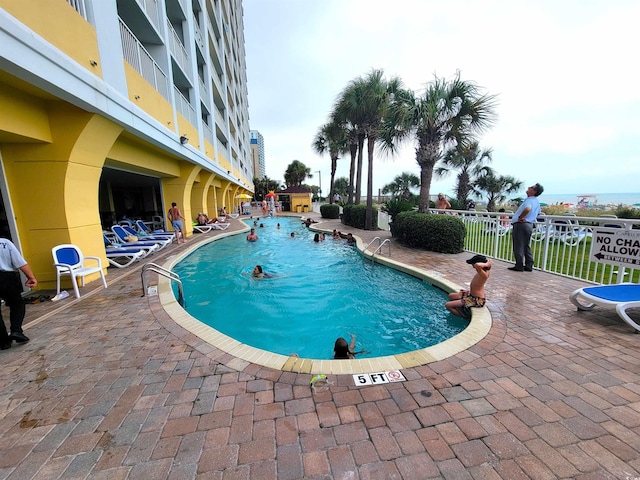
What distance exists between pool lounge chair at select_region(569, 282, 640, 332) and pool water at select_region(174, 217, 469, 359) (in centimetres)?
165

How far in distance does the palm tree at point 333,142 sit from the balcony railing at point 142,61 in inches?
423

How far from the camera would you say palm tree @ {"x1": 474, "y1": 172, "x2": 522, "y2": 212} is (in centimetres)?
2564

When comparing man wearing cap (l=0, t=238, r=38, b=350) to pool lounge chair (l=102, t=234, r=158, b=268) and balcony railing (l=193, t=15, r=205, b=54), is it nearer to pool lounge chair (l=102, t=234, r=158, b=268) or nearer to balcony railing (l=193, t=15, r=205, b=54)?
pool lounge chair (l=102, t=234, r=158, b=268)

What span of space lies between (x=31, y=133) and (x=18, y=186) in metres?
1.34

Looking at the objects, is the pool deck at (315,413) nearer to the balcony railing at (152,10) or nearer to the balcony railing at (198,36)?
the balcony railing at (152,10)

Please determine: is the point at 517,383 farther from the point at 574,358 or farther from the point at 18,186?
the point at 18,186

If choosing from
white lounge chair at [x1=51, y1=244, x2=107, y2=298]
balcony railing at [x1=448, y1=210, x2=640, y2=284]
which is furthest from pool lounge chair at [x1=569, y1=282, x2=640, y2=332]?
white lounge chair at [x1=51, y1=244, x2=107, y2=298]

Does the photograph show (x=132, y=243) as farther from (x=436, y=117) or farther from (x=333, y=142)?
(x=333, y=142)

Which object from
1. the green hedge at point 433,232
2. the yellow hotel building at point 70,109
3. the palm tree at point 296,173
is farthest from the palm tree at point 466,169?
the palm tree at point 296,173

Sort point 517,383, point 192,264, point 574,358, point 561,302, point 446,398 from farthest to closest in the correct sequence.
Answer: point 192,264, point 561,302, point 574,358, point 517,383, point 446,398

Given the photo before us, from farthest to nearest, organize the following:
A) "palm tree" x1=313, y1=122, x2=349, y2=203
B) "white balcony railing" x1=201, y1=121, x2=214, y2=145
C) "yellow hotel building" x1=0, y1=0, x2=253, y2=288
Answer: "palm tree" x1=313, y1=122, x2=349, y2=203, "white balcony railing" x1=201, y1=121, x2=214, y2=145, "yellow hotel building" x1=0, y1=0, x2=253, y2=288

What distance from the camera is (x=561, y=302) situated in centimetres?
445

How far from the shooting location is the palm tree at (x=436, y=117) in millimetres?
9188

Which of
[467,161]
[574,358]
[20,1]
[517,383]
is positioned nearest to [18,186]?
[20,1]
